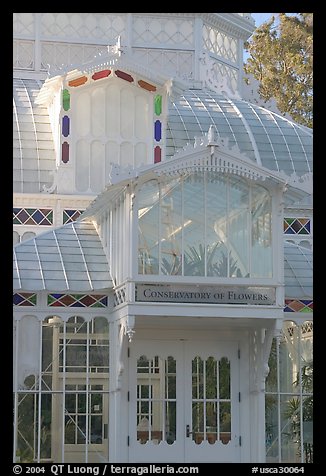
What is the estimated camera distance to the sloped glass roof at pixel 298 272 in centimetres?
1719

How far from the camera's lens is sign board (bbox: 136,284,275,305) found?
1558 cm

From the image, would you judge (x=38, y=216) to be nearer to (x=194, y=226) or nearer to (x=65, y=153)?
(x=65, y=153)

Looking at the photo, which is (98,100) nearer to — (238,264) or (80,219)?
(80,219)

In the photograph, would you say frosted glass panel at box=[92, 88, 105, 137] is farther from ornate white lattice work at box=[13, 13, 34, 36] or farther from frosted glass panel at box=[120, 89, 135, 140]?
ornate white lattice work at box=[13, 13, 34, 36]

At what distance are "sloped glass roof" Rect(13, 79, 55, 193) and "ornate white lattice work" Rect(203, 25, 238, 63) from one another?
5381 mm

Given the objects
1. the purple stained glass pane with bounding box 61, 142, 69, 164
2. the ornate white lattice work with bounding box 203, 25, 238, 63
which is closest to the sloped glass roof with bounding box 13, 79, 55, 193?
the purple stained glass pane with bounding box 61, 142, 69, 164

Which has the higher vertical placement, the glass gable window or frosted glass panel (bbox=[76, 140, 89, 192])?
frosted glass panel (bbox=[76, 140, 89, 192])

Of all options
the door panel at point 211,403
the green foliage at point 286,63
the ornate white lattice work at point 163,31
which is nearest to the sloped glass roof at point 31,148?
the ornate white lattice work at point 163,31

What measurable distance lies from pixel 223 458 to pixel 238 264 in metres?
2.89

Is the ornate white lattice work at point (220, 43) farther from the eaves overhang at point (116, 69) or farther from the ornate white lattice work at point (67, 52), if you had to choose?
the eaves overhang at point (116, 69)

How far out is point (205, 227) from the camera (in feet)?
52.4

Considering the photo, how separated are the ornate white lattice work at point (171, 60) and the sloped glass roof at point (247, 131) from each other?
1.35 meters

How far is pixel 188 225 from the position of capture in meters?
15.9
